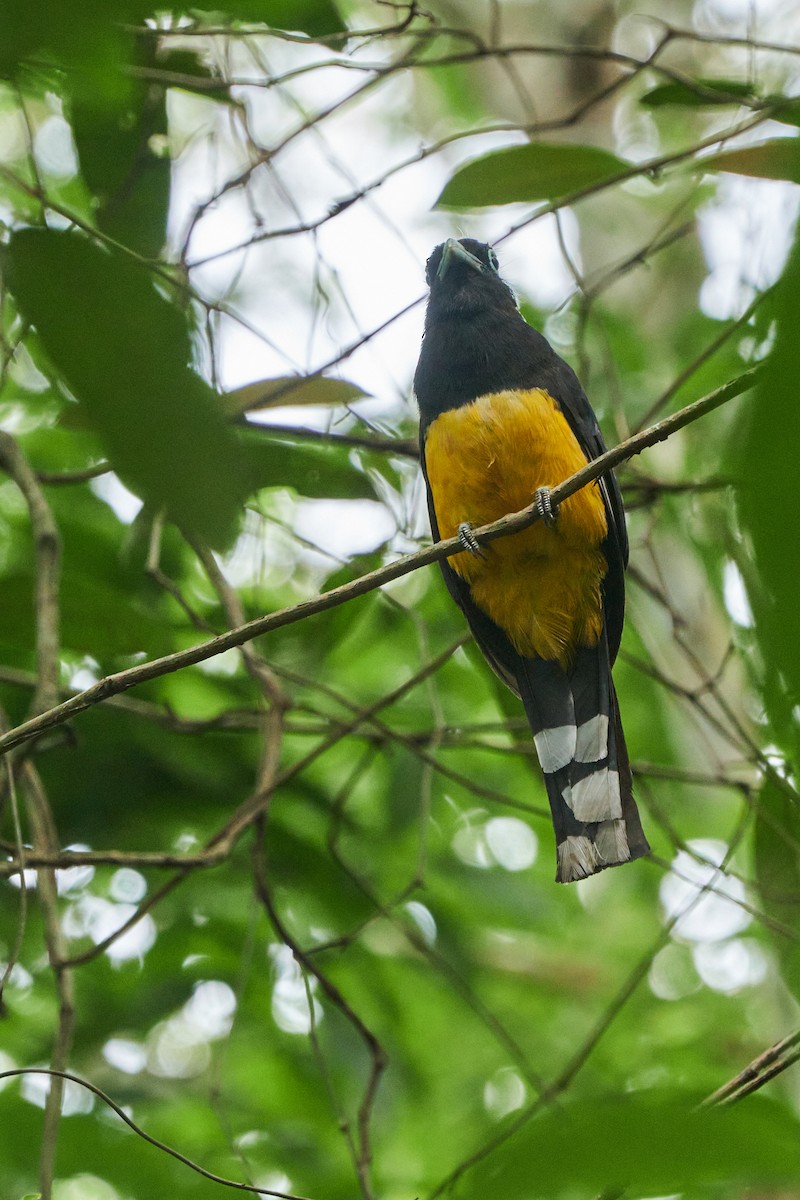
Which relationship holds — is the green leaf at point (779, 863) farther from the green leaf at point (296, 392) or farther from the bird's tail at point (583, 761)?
the green leaf at point (296, 392)

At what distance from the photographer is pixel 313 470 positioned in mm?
3395

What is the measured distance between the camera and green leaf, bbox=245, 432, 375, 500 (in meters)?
3.05

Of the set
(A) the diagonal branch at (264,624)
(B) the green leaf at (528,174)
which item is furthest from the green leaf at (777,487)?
(B) the green leaf at (528,174)

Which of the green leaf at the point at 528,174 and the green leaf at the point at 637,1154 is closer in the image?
the green leaf at the point at 637,1154

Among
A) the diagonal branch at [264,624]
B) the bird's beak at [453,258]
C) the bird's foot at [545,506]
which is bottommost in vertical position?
the diagonal branch at [264,624]

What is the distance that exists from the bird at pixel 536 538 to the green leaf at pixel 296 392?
0.25 metres

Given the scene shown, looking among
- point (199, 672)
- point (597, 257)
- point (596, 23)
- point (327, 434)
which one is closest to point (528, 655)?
point (327, 434)

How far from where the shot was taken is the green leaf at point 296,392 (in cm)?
343

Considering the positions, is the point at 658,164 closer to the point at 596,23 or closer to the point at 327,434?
the point at 327,434

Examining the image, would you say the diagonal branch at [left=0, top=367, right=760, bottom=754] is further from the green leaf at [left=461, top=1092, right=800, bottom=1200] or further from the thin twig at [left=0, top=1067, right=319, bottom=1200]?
the green leaf at [left=461, top=1092, right=800, bottom=1200]

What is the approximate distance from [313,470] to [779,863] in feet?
5.89

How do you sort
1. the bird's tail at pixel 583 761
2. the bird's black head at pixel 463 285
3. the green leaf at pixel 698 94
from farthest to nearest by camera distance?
the bird's black head at pixel 463 285, the green leaf at pixel 698 94, the bird's tail at pixel 583 761

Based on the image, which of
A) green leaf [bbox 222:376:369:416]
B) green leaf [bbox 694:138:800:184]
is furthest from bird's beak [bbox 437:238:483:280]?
green leaf [bbox 694:138:800:184]

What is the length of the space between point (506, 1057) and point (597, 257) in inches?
187
